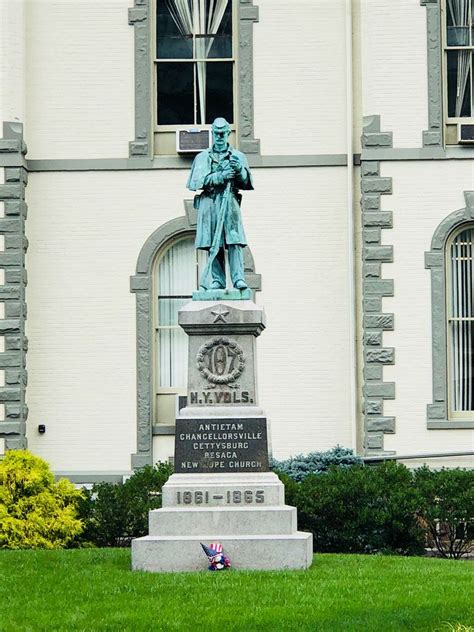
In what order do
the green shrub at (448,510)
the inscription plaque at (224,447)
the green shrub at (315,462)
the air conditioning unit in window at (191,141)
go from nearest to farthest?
the inscription plaque at (224,447) → the green shrub at (448,510) → the green shrub at (315,462) → the air conditioning unit in window at (191,141)

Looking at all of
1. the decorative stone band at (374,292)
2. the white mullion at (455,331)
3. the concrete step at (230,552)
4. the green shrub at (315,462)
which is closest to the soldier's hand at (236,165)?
the concrete step at (230,552)

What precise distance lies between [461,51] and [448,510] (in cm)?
789

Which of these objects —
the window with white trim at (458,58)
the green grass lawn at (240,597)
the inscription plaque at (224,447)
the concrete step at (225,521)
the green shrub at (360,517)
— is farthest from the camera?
the window with white trim at (458,58)

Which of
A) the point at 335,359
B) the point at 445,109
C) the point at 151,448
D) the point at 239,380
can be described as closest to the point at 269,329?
the point at 335,359

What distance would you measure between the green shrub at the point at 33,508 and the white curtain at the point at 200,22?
6968 mm

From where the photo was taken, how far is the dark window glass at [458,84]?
22.8 m

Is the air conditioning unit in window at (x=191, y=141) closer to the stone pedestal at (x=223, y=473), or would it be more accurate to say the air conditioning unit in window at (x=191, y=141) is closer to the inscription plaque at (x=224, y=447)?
the stone pedestal at (x=223, y=473)

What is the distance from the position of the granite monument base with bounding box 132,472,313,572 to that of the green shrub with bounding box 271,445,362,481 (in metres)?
5.34

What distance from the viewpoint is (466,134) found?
2228 cm

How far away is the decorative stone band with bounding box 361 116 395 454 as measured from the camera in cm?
2177

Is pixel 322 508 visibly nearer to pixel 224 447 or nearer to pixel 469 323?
pixel 224 447

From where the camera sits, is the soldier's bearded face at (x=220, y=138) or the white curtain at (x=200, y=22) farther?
the white curtain at (x=200, y=22)

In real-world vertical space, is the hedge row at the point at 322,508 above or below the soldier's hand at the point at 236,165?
below

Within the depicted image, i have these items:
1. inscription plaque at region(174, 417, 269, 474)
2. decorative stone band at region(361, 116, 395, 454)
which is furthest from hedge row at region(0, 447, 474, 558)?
inscription plaque at region(174, 417, 269, 474)
